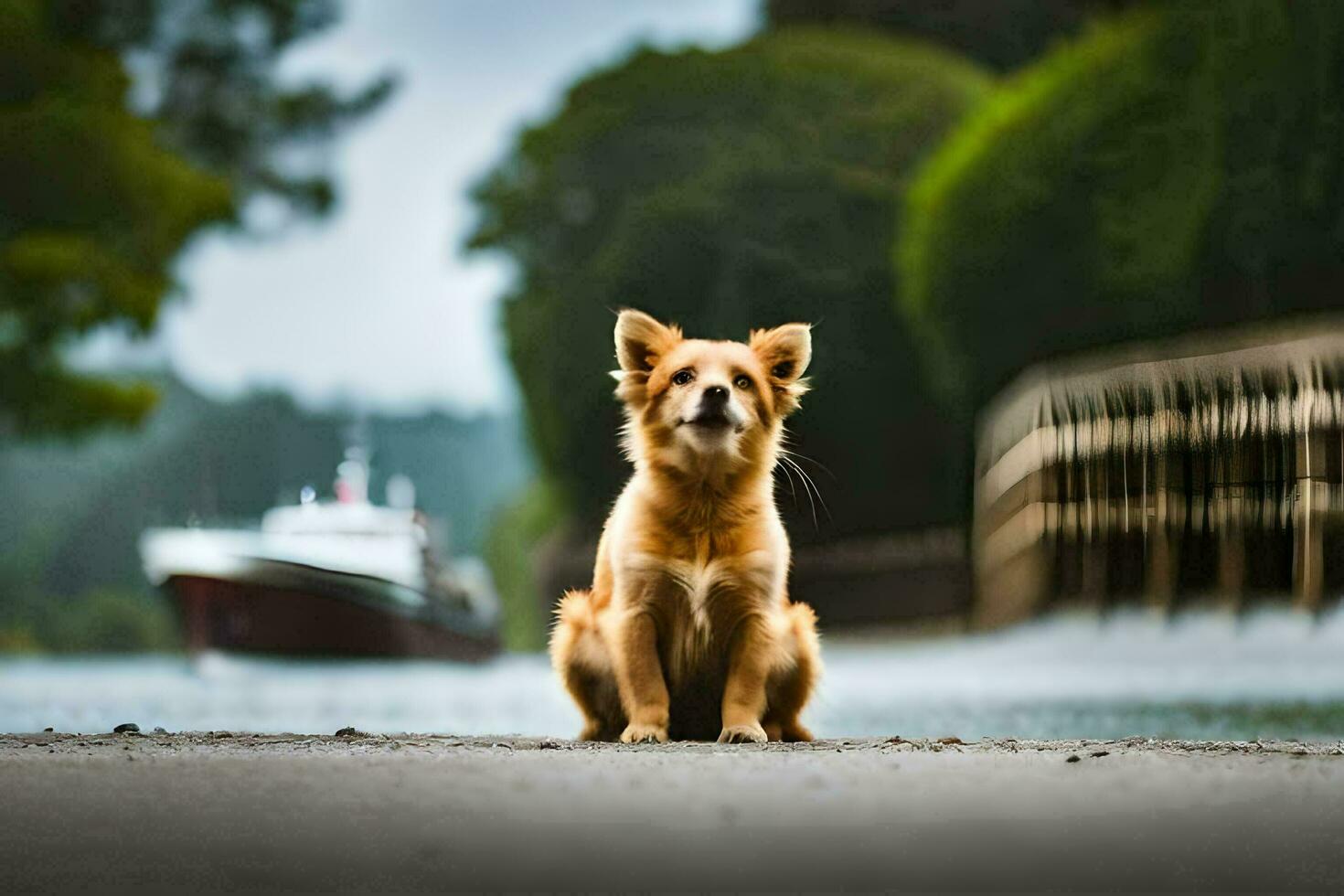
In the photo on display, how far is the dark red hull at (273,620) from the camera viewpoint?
18.1m

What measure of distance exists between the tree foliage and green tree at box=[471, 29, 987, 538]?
421cm

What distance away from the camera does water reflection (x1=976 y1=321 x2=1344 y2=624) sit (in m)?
11.2

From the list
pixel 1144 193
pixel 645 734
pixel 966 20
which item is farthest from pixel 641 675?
pixel 966 20

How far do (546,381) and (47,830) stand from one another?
25133mm

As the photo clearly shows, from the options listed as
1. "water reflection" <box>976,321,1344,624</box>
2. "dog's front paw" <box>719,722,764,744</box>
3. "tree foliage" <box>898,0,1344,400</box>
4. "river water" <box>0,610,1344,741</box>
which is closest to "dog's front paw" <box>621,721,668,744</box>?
"dog's front paw" <box>719,722,764,744</box>

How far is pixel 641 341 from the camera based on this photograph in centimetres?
458

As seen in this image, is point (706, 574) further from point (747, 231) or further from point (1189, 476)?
point (747, 231)

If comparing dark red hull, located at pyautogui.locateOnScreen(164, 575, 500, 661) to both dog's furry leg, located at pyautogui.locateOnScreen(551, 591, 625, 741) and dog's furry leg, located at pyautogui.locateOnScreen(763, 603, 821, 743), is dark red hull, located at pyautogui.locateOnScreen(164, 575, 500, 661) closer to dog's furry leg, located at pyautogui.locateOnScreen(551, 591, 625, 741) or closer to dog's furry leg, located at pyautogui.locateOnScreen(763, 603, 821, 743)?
dog's furry leg, located at pyautogui.locateOnScreen(551, 591, 625, 741)

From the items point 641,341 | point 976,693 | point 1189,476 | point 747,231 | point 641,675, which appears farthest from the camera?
point 747,231

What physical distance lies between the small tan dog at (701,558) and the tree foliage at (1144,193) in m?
10.9

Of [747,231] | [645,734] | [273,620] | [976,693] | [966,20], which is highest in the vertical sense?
[966,20]

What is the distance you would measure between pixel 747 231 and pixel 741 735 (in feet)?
72.1

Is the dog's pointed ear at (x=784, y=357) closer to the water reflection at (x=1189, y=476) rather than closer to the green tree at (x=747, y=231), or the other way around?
the water reflection at (x=1189, y=476)

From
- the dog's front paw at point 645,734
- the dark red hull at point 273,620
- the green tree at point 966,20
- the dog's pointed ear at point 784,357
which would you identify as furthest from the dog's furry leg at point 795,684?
the green tree at point 966,20
